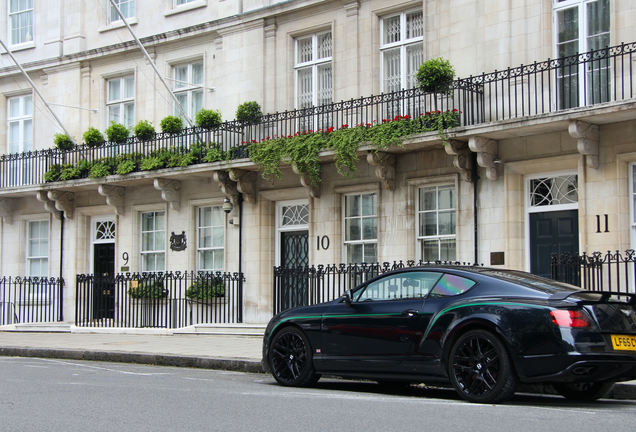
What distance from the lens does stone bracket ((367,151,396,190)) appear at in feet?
61.1

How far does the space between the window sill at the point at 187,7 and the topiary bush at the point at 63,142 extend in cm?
431

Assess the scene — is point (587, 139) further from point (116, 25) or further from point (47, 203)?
point (47, 203)

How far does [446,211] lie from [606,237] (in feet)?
12.2

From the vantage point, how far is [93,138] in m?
24.4

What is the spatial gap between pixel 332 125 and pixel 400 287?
377 inches

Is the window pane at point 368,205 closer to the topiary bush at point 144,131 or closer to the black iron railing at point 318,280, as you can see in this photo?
the black iron railing at point 318,280

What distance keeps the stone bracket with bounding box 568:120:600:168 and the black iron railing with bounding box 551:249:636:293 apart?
1662 millimetres

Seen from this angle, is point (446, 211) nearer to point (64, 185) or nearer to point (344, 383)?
point (344, 383)

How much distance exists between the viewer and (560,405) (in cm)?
940

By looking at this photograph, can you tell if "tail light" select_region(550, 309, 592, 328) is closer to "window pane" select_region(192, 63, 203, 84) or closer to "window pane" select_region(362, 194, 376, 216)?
"window pane" select_region(362, 194, 376, 216)

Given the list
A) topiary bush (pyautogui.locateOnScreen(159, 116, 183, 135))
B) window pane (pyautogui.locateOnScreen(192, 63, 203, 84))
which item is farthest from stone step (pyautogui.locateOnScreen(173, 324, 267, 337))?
window pane (pyautogui.locateOnScreen(192, 63, 203, 84))

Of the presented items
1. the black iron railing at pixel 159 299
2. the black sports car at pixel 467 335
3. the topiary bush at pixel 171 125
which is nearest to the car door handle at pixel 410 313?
the black sports car at pixel 467 335

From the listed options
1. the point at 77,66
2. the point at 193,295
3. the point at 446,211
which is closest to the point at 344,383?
the point at 446,211

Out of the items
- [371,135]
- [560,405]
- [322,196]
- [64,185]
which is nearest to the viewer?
[560,405]
